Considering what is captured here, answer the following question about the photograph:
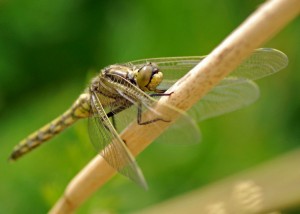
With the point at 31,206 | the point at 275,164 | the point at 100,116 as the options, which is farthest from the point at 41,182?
the point at 275,164

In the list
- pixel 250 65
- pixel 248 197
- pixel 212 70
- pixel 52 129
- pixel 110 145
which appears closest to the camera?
pixel 212 70

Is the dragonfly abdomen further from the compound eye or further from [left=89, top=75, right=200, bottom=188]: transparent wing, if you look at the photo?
the compound eye

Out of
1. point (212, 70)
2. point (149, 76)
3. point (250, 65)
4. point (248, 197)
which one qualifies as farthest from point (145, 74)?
point (212, 70)

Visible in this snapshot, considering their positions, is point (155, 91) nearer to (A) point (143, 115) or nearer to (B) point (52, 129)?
(A) point (143, 115)

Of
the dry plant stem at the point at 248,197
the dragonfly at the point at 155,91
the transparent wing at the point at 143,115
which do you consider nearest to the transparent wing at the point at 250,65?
the dragonfly at the point at 155,91

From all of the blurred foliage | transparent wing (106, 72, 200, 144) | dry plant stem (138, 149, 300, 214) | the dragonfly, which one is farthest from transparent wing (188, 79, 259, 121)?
the blurred foliage

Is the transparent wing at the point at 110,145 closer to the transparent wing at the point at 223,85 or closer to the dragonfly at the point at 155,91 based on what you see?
the dragonfly at the point at 155,91
